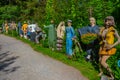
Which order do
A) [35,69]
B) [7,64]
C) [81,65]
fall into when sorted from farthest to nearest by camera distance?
1. [7,64]
2. [81,65]
3. [35,69]

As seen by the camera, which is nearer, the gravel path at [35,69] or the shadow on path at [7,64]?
the gravel path at [35,69]

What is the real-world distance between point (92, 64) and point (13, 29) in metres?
27.0

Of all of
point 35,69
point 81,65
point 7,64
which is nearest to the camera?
point 35,69

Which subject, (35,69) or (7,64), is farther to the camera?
(7,64)

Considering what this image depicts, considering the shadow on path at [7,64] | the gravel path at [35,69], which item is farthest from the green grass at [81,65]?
the shadow on path at [7,64]

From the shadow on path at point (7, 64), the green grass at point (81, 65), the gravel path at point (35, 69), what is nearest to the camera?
the green grass at point (81, 65)

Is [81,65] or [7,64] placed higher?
[81,65]

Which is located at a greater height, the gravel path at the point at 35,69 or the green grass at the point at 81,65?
the green grass at the point at 81,65

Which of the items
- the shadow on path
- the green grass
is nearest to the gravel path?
the shadow on path

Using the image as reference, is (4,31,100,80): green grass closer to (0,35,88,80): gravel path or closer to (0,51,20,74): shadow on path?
(0,35,88,80): gravel path

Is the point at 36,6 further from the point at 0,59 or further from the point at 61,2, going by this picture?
the point at 0,59

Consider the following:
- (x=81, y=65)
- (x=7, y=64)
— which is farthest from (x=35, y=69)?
(x=7, y=64)

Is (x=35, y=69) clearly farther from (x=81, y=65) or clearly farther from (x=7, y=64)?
(x=7, y=64)

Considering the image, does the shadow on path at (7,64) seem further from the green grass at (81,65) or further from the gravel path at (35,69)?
the green grass at (81,65)
